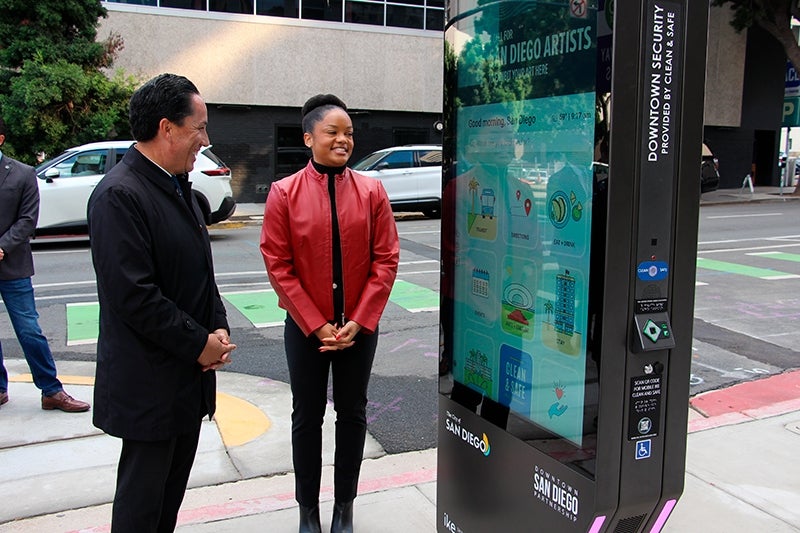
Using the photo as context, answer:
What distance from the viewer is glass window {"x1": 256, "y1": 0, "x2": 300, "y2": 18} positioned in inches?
850

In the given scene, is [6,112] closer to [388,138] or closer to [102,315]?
[388,138]

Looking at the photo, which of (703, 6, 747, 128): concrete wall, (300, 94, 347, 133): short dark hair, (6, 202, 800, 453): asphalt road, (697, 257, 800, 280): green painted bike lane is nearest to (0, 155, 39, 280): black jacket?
(6, 202, 800, 453): asphalt road

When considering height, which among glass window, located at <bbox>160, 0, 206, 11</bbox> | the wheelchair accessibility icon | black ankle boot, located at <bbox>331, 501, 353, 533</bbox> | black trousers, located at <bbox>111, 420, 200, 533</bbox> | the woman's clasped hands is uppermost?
glass window, located at <bbox>160, 0, 206, 11</bbox>

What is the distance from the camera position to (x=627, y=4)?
1926mm

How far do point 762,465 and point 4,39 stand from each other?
1733 centimetres

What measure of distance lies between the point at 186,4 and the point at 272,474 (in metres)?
19.5

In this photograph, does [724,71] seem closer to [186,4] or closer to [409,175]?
[409,175]

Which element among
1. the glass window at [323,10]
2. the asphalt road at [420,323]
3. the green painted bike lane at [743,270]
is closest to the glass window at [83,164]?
the asphalt road at [420,323]

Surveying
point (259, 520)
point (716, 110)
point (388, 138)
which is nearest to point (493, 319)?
point (259, 520)

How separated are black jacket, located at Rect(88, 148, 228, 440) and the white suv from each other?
15428 millimetres

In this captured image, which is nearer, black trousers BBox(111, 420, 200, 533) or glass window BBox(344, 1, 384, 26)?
black trousers BBox(111, 420, 200, 533)

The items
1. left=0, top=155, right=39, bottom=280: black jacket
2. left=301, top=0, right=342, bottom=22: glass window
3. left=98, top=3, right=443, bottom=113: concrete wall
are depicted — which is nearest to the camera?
left=0, top=155, right=39, bottom=280: black jacket

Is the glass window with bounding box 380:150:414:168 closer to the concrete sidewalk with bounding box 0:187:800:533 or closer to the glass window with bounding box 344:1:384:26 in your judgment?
the glass window with bounding box 344:1:384:26

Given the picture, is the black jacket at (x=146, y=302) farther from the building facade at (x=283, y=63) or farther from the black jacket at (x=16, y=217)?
the building facade at (x=283, y=63)
